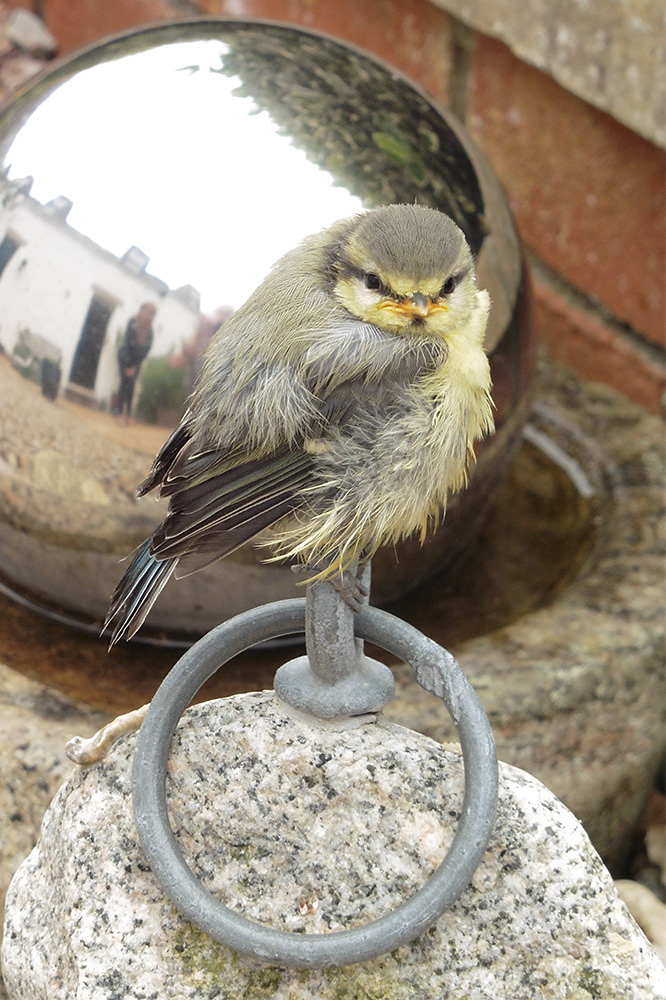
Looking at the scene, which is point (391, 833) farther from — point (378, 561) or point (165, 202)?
point (165, 202)

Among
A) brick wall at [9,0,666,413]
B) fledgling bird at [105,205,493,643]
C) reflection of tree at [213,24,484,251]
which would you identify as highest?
brick wall at [9,0,666,413]

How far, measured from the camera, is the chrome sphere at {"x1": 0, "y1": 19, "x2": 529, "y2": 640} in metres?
1.17

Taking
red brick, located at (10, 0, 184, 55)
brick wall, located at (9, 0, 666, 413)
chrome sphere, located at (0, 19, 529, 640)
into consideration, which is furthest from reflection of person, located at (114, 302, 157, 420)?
red brick, located at (10, 0, 184, 55)

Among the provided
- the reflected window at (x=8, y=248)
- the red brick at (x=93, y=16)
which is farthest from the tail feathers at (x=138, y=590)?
the red brick at (x=93, y=16)

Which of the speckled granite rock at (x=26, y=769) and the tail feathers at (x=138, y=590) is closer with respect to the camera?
the tail feathers at (x=138, y=590)

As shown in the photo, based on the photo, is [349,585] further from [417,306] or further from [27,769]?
[27,769]

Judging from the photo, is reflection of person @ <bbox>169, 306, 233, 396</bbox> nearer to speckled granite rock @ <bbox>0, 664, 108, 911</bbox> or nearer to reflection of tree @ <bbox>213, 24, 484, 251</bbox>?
reflection of tree @ <bbox>213, 24, 484, 251</bbox>

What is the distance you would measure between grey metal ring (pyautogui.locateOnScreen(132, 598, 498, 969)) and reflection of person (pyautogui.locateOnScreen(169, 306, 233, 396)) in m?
0.41

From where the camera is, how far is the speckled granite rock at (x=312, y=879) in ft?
2.56

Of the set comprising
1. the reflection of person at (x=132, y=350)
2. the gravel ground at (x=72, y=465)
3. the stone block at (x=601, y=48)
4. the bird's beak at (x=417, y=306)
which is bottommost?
the gravel ground at (x=72, y=465)

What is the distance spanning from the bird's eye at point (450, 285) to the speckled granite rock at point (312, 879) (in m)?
0.34

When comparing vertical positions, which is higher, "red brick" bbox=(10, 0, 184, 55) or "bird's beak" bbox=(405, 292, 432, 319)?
"red brick" bbox=(10, 0, 184, 55)

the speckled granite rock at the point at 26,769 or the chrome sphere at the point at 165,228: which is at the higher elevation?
the chrome sphere at the point at 165,228

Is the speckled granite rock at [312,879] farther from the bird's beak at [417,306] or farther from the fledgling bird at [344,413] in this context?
the bird's beak at [417,306]
